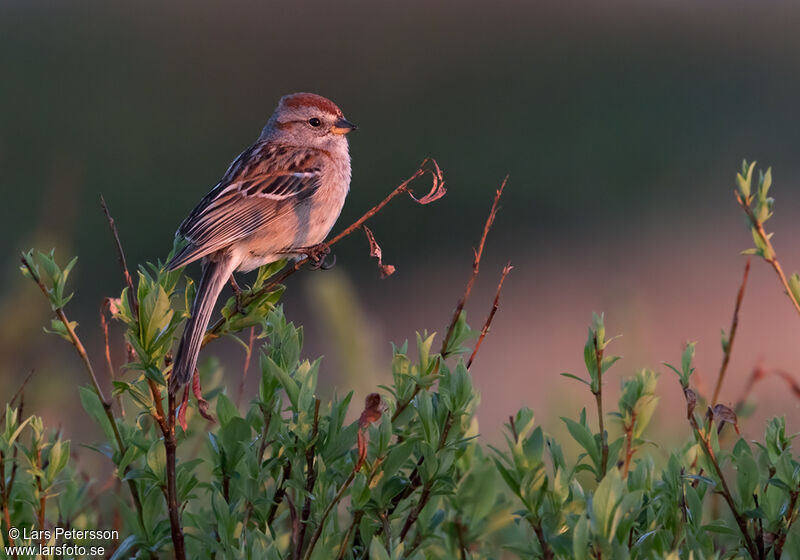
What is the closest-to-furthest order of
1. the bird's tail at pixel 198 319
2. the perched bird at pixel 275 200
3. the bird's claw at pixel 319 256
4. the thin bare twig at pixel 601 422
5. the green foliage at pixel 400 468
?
the green foliage at pixel 400 468 < the thin bare twig at pixel 601 422 < the bird's tail at pixel 198 319 < the bird's claw at pixel 319 256 < the perched bird at pixel 275 200

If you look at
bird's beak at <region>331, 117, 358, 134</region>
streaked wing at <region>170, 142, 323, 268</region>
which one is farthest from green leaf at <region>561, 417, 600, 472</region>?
bird's beak at <region>331, 117, 358, 134</region>

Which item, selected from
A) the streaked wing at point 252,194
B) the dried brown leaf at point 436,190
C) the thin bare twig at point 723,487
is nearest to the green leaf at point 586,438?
the thin bare twig at point 723,487

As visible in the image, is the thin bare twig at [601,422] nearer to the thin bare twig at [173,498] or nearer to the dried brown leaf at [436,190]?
the dried brown leaf at [436,190]

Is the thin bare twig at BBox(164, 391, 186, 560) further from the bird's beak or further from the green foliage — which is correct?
the bird's beak

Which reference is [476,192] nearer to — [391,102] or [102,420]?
[391,102]

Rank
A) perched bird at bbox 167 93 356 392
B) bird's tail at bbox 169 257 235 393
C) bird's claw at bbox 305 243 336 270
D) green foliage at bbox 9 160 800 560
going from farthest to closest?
1. perched bird at bbox 167 93 356 392
2. bird's claw at bbox 305 243 336 270
3. bird's tail at bbox 169 257 235 393
4. green foliage at bbox 9 160 800 560

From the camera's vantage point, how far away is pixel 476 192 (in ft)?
41.1

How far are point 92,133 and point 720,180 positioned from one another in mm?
8586

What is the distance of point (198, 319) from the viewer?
11.1 ft

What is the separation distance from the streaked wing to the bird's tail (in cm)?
10

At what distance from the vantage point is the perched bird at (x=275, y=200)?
4.06 metres

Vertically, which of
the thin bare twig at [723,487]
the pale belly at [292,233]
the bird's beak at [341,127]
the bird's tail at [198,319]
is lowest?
the thin bare twig at [723,487]

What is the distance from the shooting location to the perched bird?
406 centimetres

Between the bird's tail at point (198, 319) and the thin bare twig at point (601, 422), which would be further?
the bird's tail at point (198, 319)
